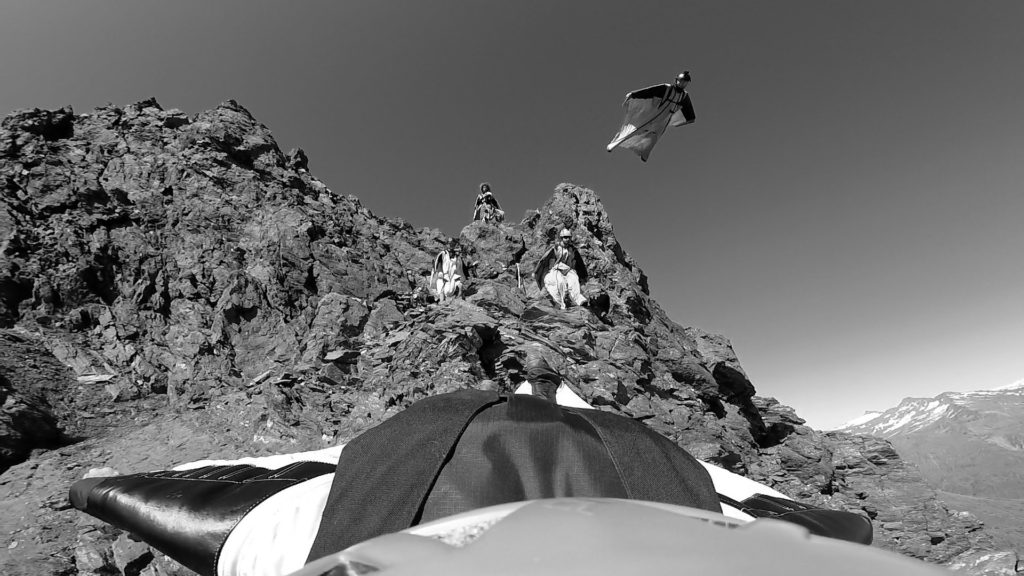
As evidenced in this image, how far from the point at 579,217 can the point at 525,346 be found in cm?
1121

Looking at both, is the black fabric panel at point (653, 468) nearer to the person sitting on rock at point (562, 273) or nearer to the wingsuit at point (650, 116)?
the wingsuit at point (650, 116)

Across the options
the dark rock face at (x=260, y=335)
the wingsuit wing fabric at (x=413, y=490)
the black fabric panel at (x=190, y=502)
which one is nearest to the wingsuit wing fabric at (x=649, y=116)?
the dark rock face at (x=260, y=335)

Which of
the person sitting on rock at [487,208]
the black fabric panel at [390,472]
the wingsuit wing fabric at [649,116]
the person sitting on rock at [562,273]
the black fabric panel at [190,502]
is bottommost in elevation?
the black fabric panel at [190,502]

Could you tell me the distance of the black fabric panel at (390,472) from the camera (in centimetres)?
121

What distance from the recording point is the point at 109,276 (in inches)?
539

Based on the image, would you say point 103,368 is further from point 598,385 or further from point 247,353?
point 598,385

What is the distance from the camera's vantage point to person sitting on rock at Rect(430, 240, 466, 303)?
1325 centimetres

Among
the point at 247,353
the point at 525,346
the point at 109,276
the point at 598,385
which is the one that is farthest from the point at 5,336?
the point at 598,385

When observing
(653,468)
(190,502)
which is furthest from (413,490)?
(190,502)

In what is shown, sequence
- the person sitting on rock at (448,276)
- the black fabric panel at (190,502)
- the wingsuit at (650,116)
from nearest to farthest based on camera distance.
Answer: the black fabric panel at (190,502) < the wingsuit at (650,116) < the person sitting on rock at (448,276)

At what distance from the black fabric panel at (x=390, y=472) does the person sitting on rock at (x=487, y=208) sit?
73.4 feet

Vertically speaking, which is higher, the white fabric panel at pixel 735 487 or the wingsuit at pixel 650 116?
the wingsuit at pixel 650 116

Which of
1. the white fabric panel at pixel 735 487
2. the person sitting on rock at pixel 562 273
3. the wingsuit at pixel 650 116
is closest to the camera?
the white fabric panel at pixel 735 487

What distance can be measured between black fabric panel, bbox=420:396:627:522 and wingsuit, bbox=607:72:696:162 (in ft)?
24.0
